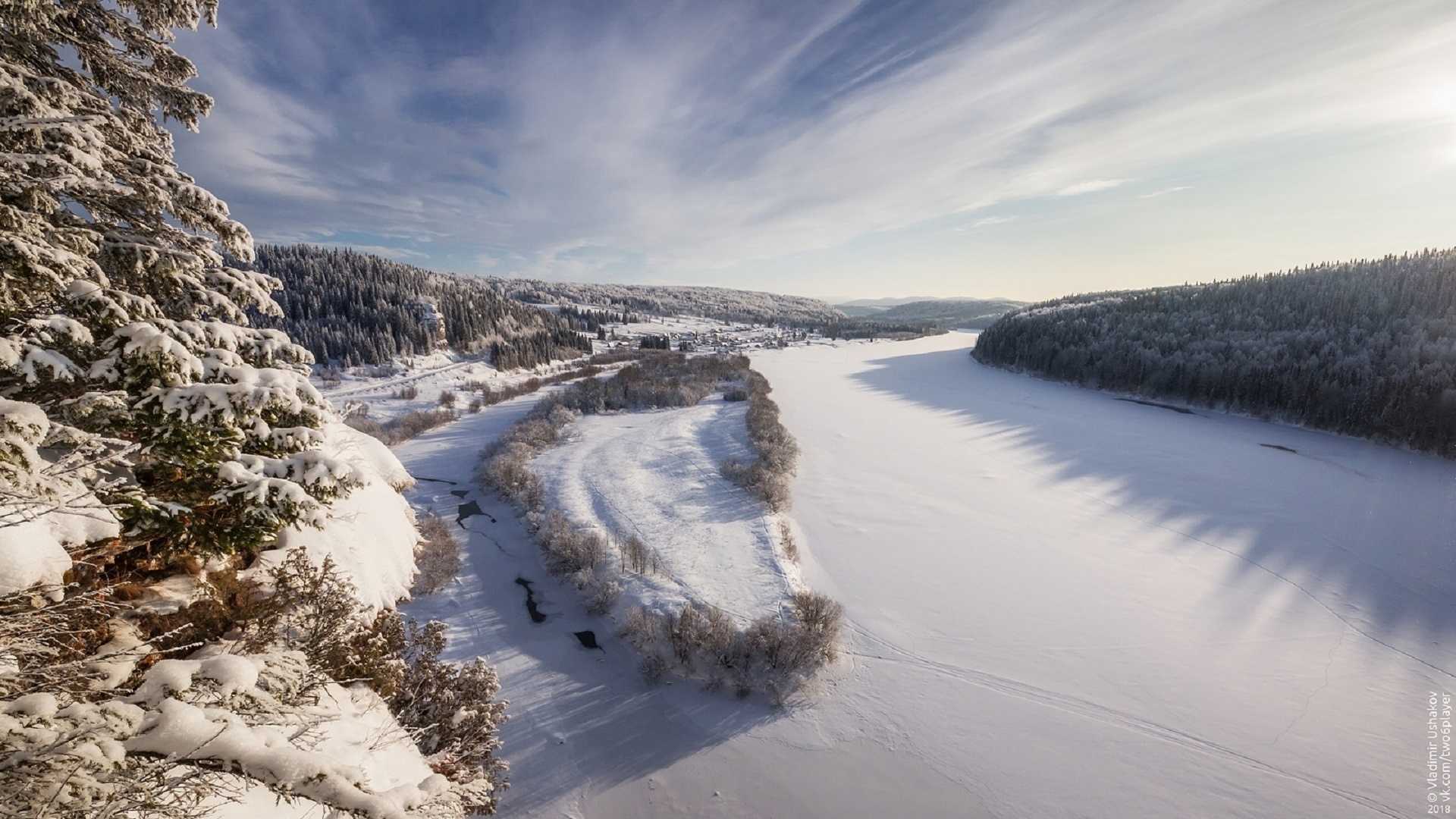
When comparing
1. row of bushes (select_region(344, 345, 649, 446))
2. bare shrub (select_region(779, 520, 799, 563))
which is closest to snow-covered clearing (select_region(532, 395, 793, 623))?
bare shrub (select_region(779, 520, 799, 563))

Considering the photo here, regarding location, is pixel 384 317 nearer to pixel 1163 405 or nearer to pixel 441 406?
pixel 441 406

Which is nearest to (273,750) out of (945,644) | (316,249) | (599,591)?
(599,591)

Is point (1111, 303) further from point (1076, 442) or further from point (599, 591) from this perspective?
point (599, 591)

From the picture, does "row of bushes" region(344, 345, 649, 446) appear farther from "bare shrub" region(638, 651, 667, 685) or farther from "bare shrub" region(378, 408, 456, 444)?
"bare shrub" region(638, 651, 667, 685)

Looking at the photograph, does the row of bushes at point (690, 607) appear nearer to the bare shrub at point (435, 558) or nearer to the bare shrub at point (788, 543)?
the bare shrub at point (788, 543)

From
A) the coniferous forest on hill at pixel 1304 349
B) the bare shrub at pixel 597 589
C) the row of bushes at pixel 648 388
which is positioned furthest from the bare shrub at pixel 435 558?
the coniferous forest on hill at pixel 1304 349

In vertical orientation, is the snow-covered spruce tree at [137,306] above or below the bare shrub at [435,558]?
above
